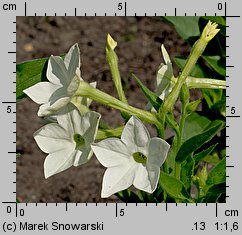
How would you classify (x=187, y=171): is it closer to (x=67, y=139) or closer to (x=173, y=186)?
(x=173, y=186)

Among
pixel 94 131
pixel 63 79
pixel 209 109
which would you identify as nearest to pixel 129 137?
pixel 94 131

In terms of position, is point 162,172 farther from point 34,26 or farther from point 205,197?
point 34,26

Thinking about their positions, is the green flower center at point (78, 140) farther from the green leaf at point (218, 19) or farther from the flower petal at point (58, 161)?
the green leaf at point (218, 19)

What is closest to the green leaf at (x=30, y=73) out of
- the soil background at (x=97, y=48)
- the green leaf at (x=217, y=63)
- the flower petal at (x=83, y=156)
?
the flower petal at (x=83, y=156)

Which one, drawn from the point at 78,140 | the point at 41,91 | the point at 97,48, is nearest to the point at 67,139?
the point at 78,140

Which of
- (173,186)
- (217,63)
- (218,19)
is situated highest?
(218,19)
